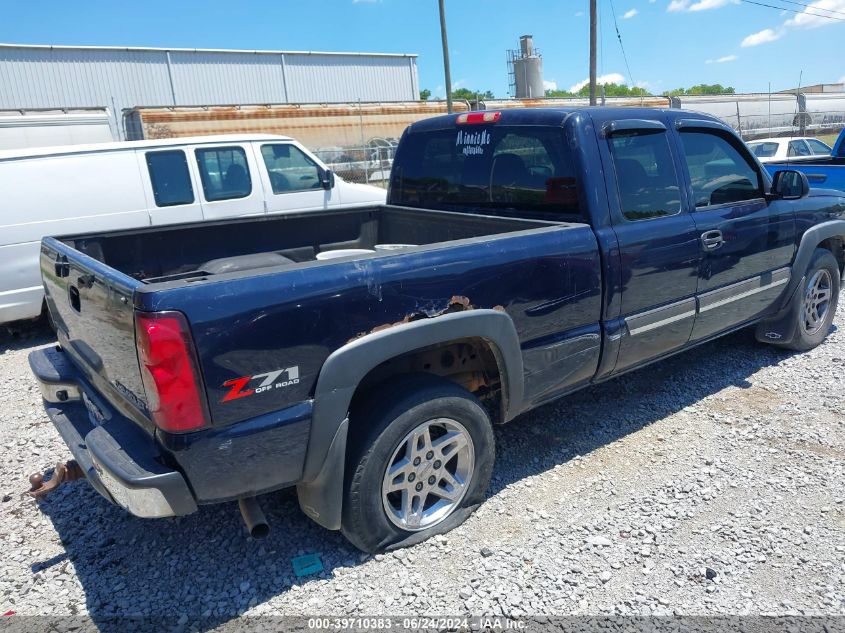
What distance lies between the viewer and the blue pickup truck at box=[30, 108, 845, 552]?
2.50m

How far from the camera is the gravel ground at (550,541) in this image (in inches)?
112

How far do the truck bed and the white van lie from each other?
924 mm

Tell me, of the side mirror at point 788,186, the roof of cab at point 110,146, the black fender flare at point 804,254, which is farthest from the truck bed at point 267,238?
the roof of cab at point 110,146

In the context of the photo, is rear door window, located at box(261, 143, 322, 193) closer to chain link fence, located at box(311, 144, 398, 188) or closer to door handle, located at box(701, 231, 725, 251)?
door handle, located at box(701, 231, 725, 251)

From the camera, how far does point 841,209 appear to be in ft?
17.6

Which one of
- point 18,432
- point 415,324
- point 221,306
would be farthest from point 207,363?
point 18,432

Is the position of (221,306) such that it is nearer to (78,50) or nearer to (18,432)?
(18,432)

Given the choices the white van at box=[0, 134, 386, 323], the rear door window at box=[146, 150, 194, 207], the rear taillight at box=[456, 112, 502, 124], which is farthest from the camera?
the rear door window at box=[146, 150, 194, 207]

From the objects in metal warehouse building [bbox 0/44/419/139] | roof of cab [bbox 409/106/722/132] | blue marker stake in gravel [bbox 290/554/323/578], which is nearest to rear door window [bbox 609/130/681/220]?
roof of cab [bbox 409/106/722/132]

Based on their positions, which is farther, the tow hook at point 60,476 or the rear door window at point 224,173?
the rear door window at point 224,173

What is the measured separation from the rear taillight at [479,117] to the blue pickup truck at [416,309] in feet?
0.05

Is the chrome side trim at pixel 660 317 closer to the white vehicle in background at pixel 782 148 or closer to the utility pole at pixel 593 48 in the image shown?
the white vehicle in background at pixel 782 148

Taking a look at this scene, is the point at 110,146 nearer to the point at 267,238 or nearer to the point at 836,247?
the point at 267,238

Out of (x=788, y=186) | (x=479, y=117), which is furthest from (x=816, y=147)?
(x=479, y=117)
